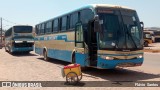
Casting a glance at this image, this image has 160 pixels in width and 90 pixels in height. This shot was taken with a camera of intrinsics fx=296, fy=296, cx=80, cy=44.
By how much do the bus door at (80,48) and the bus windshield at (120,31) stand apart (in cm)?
147

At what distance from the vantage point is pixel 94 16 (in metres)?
13.2

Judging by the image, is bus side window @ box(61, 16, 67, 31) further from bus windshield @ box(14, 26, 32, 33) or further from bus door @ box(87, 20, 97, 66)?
bus windshield @ box(14, 26, 32, 33)

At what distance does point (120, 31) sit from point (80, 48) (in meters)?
2.49

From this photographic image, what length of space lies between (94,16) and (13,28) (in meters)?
20.1

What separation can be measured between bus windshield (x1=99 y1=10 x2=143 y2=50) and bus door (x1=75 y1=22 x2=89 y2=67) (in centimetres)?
147

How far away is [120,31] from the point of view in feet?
42.7

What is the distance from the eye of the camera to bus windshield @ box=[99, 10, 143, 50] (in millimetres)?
12820

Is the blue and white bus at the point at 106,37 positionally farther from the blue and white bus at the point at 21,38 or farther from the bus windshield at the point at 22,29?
the bus windshield at the point at 22,29

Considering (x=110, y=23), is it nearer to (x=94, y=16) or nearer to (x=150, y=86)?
(x=94, y=16)

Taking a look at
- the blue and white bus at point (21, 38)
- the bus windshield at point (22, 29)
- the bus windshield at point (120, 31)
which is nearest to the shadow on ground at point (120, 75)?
the bus windshield at point (120, 31)

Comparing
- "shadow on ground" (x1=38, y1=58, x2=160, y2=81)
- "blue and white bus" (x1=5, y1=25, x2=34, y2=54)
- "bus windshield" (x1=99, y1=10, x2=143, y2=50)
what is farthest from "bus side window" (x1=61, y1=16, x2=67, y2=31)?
"blue and white bus" (x1=5, y1=25, x2=34, y2=54)

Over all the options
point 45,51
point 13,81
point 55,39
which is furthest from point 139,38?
point 45,51

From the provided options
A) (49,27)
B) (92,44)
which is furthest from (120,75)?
(49,27)

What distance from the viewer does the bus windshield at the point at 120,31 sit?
12.8 metres
